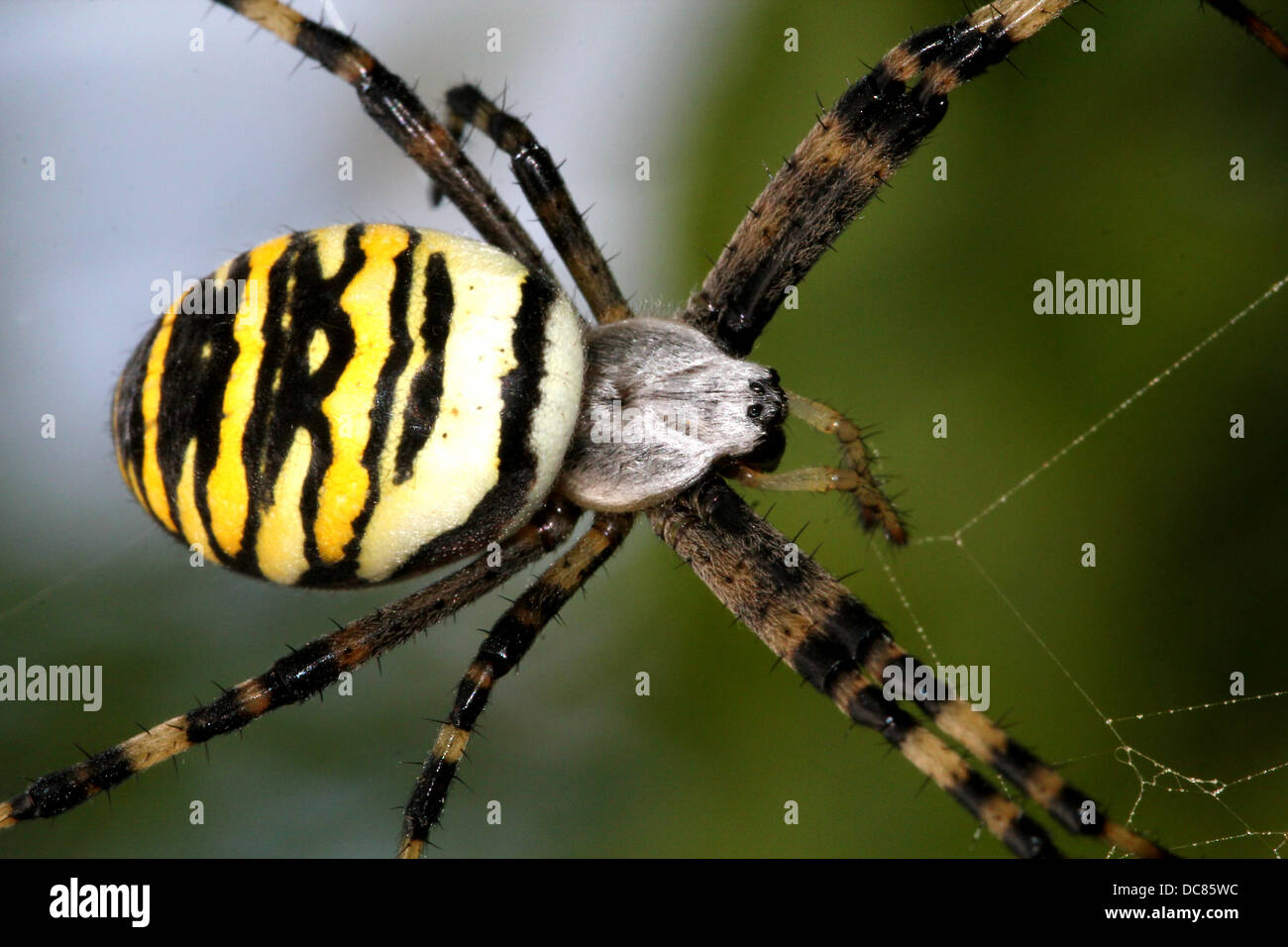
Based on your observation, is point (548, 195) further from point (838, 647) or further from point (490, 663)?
point (838, 647)

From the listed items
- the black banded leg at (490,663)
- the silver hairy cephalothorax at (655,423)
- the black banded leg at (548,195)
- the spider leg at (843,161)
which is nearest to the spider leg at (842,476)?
the silver hairy cephalothorax at (655,423)

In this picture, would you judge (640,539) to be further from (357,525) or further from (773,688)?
(357,525)

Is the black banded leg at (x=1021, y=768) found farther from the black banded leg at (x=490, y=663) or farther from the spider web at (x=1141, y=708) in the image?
the black banded leg at (x=490, y=663)

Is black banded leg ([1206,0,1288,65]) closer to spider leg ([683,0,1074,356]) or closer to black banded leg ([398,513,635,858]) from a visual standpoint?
spider leg ([683,0,1074,356])

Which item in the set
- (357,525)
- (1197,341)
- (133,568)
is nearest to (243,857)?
(133,568)

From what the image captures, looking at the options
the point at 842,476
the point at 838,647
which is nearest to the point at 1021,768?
the point at 838,647

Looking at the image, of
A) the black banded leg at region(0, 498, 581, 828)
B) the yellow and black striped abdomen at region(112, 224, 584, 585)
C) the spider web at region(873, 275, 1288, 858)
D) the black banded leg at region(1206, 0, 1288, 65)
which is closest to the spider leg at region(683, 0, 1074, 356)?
the black banded leg at region(1206, 0, 1288, 65)
